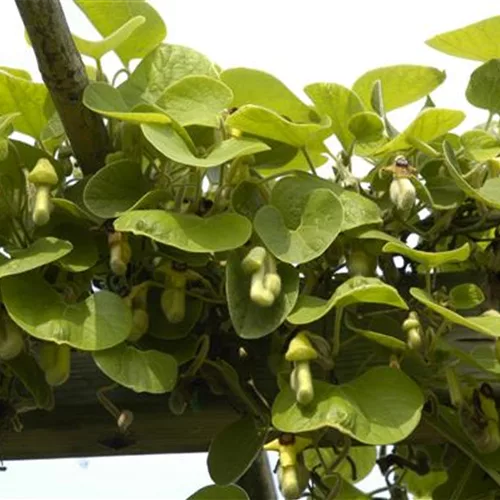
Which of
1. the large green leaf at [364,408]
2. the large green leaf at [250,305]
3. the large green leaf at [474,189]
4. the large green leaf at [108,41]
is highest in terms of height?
the large green leaf at [108,41]

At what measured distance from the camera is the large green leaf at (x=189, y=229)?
26.5 inches

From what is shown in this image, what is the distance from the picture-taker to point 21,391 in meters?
0.82

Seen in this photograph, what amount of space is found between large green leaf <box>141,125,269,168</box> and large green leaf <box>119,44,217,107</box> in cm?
8

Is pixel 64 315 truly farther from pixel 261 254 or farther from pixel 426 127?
pixel 426 127

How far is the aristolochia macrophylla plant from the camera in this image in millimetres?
688

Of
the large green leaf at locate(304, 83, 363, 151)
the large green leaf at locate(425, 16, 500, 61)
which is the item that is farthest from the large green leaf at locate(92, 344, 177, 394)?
the large green leaf at locate(425, 16, 500, 61)

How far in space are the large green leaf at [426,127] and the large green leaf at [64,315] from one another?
215 millimetres

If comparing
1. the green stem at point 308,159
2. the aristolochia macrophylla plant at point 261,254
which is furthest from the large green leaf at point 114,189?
the green stem at point 308,159

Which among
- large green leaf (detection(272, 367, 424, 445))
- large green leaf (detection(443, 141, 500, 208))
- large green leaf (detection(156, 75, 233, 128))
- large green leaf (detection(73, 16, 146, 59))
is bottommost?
large green leaf (detection(272, 367, 424, 445))

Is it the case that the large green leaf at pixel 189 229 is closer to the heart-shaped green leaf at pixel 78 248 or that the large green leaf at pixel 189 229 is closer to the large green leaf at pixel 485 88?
the heart-shaped green leaf at pixel 78 248

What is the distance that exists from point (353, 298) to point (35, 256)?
→ 20cm

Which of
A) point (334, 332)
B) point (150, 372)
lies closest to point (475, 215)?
point (334, 332)

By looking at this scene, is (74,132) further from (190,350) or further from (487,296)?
(487,296)

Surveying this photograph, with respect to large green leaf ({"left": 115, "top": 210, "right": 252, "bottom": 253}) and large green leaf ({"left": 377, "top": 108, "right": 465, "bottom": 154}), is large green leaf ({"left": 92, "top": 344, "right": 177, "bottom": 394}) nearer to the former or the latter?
large green leaf ({"left": 115, "top": 210, "right": 252, "bottom": 253})
